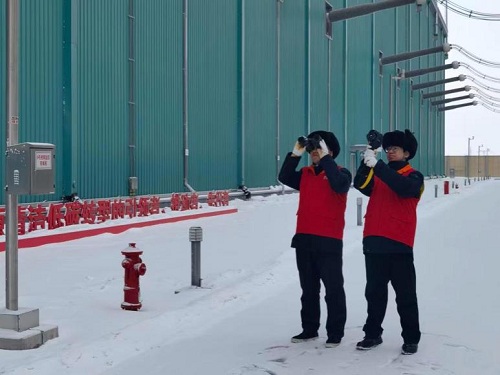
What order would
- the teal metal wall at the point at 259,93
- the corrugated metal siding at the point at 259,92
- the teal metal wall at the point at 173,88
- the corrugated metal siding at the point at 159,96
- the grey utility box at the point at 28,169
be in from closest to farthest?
1. the grey utility box at the point at 28,169
2. the teal metal wall at the point at 173,88
3. the corrugated metal siding at the point at 159,96
4. the teal metal wall at the point at 259,93
5. the corrugated metal siding at the point at 259,92

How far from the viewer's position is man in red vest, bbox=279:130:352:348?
5809mm

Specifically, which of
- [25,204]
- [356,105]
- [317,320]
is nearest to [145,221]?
[25,204]

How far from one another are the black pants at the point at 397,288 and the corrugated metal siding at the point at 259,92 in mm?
21555

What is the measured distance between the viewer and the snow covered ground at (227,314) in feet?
18.1

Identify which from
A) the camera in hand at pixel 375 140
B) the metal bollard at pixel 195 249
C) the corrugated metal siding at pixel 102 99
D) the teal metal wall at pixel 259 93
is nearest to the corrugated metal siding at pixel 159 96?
the corrugated metal siding at pixel 102 99

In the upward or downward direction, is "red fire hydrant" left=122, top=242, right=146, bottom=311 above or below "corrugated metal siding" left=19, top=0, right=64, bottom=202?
below

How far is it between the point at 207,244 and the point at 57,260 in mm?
3558

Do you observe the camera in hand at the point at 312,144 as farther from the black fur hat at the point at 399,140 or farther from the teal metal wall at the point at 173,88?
the teal metal wall at the point at 173,88

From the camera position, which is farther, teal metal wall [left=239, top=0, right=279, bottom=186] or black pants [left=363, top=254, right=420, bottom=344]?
teal metal wall [left=239, top=0, right=279, bottom=186]

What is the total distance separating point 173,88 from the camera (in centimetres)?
2159

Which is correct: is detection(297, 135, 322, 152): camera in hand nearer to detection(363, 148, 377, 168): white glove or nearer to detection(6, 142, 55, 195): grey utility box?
detection(363, 148, 377, 168): white glove

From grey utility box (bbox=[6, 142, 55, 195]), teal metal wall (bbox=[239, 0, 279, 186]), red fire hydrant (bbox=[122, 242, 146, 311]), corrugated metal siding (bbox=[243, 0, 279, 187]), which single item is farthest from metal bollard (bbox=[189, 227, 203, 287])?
corrugated metal siding (bbox=[243, 0, 279, 187])

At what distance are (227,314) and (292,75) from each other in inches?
1074

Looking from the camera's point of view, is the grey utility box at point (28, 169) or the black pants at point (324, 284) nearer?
the black pants at point (324, 284)
